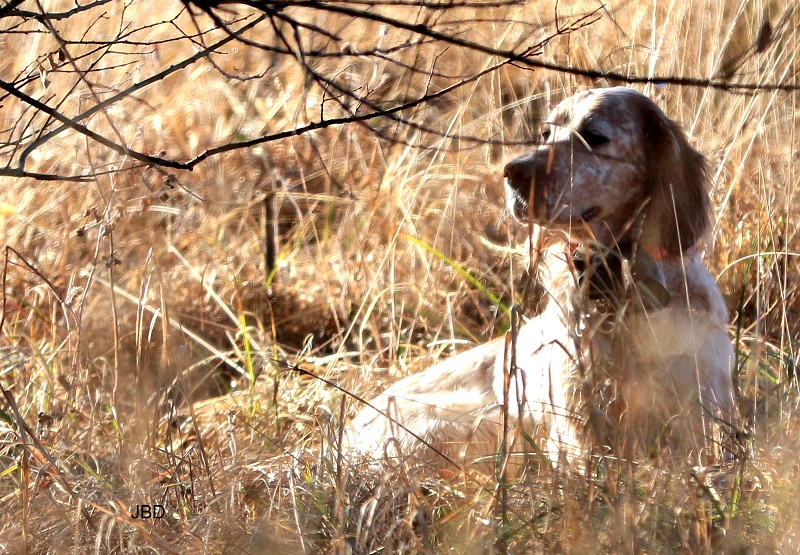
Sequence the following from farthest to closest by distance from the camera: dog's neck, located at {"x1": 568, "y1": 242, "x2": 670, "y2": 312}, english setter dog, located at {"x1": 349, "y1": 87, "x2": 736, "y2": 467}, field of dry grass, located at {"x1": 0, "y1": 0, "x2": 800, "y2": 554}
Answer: english setter dog, located at {"x1": 349, "y1": 87, "x2": 736, "y2": 467} → dog's neck, located at {"x1": 568, "y1": 242, "x2": 670, "y2": 312} → field of dry grass, located at {"x1": 0, "y1": 0, "x2": 800, "y2": 554}

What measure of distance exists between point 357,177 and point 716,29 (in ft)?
6.30

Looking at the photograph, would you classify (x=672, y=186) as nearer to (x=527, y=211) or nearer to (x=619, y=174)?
(x=619, y=174)

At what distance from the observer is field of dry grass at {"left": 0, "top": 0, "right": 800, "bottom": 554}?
1941mm

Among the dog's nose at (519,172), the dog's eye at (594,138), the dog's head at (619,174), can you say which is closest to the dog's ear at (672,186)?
the dog's head at (619,174)

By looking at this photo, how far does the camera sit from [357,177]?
5.03m

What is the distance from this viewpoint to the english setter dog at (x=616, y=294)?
243cm

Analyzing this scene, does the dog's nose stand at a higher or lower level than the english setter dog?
higher

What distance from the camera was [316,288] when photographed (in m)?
4.57

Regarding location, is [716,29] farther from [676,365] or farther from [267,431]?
[267,431]
